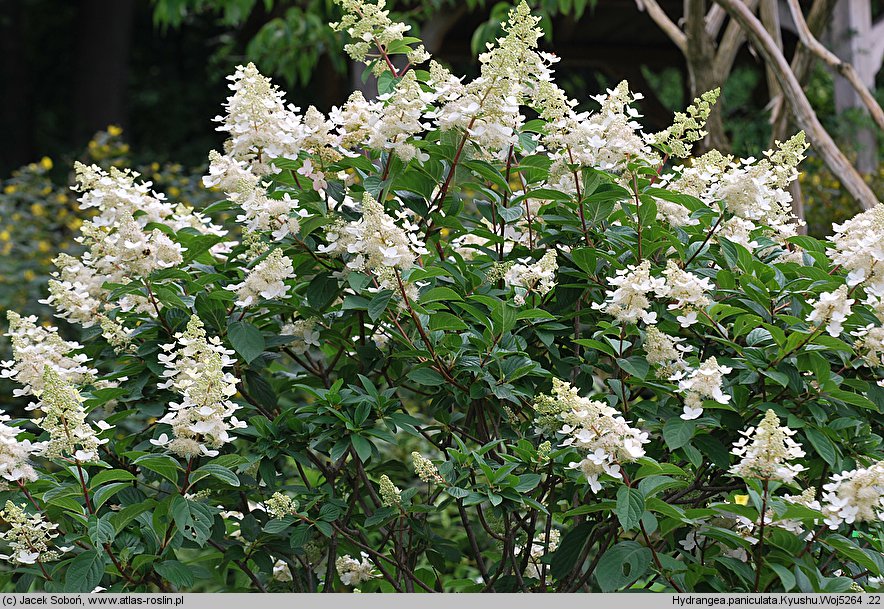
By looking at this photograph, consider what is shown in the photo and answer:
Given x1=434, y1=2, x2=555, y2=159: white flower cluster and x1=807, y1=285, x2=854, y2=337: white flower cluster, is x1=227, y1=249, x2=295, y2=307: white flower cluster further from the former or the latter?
x1=807, y1=285, x2=854, y2=337: white flower cluster

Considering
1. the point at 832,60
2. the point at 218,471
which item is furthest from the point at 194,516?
the point at 832,60

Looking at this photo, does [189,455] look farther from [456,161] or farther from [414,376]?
[456,161]

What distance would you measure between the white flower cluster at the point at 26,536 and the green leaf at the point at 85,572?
52 millimetres

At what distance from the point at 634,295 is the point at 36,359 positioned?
1.03 metres

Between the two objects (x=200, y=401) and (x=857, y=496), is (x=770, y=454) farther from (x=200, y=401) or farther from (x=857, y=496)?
(x=200, y=401)

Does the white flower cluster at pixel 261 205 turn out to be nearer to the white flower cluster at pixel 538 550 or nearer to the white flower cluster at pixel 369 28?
the white flower cluster at pixel 369 28

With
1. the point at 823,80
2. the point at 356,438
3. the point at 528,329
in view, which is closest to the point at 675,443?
the point at 528,329

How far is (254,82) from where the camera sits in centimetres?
173

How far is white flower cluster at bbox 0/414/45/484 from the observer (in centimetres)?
152

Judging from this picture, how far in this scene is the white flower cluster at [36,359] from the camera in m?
1.67

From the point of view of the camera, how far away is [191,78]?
A: 1098 centimetres

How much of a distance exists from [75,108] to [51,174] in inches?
28.7

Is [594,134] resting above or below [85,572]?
above

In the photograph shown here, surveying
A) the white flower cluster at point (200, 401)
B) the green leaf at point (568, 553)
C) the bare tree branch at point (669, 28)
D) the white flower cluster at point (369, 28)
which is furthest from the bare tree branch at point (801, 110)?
the white flower cluster at point (200, 401)
